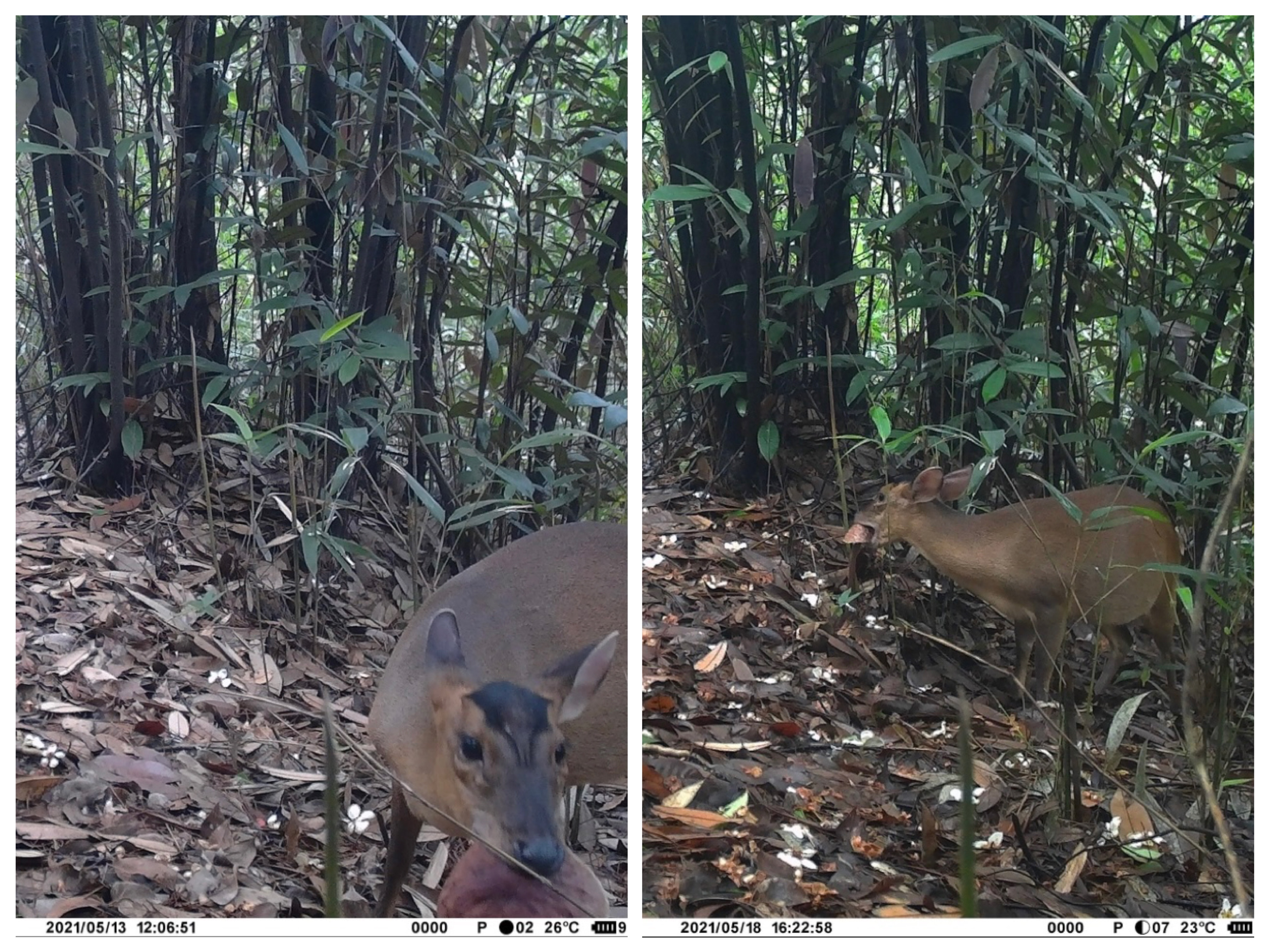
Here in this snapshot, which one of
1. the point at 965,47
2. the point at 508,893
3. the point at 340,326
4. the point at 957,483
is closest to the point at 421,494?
the point at 340,326

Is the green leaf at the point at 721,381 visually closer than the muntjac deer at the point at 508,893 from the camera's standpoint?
No

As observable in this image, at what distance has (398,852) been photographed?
1874 millimetres

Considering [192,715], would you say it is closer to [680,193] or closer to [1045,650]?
[680,193]

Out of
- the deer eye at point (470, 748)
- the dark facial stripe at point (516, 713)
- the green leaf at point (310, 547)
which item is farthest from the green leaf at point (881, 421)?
the green leaf at point (310, 547)

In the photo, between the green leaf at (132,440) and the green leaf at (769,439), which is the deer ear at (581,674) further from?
the green leaf at (132,440)

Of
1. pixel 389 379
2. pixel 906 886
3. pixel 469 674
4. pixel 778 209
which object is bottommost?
pixel 906 886

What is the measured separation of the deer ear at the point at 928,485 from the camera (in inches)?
75.0

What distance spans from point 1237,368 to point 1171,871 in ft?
2.76

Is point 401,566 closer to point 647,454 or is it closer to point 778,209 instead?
point 647,454

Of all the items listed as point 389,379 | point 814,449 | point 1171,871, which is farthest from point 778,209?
point 1171,871

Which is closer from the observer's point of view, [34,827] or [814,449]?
[34,827]

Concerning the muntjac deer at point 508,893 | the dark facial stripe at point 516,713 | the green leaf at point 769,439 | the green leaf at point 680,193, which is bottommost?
the muntjac deer at point 508,893

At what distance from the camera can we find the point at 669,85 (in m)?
1.93

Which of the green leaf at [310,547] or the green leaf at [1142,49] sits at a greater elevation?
the green leaf at [1142,49]
